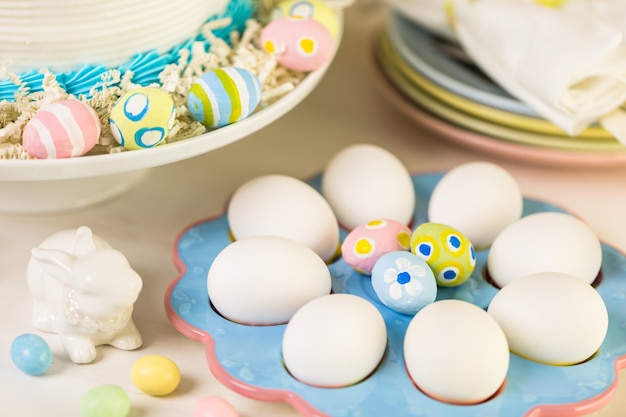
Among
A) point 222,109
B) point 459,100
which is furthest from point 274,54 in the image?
point 459,100

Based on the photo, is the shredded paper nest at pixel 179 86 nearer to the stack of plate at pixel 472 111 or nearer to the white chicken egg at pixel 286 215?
the white chicken egg at pixel 286 215

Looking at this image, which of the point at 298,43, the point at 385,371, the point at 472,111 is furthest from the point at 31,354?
the point at 472,111

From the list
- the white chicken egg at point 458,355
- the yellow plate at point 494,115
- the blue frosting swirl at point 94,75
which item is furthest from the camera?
the yellow plate at point 494,115

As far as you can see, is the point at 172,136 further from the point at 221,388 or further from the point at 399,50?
the point at 399,50

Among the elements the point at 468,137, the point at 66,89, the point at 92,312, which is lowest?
the point at 468,137

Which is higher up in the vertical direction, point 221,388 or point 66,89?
point 66,89

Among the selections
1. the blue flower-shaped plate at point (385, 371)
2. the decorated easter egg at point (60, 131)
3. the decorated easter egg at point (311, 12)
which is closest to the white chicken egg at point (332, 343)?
the blue flower-shaped plate at point (385, 371)

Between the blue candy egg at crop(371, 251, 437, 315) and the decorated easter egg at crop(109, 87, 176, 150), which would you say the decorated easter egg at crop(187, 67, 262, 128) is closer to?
the decorated easter egg at crop(109, 87, 176, 150)

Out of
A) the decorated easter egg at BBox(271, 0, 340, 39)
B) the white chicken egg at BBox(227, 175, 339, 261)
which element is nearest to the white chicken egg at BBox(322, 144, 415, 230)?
the white chicken egg at BBox(227, 175, 339, 261)
